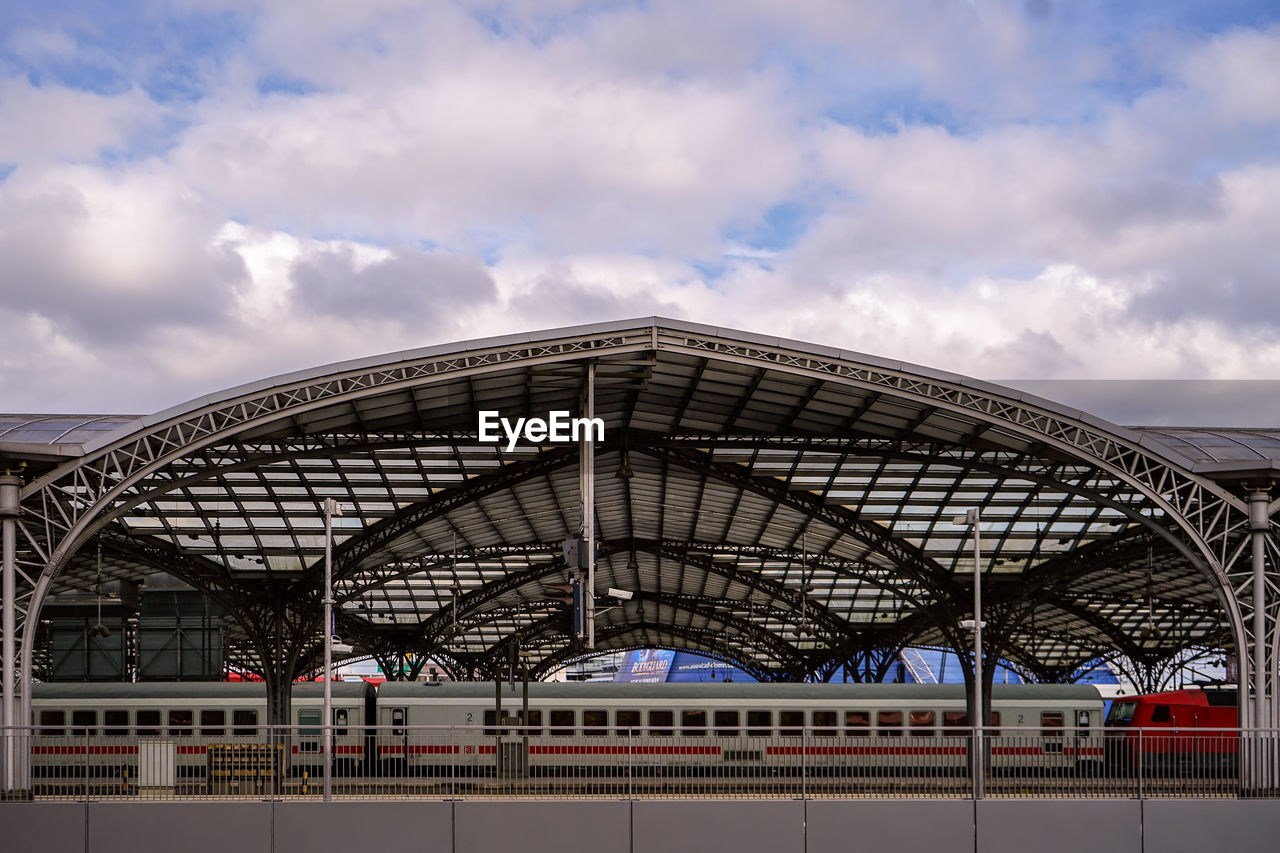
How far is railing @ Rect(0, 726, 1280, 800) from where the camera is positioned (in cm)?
2450

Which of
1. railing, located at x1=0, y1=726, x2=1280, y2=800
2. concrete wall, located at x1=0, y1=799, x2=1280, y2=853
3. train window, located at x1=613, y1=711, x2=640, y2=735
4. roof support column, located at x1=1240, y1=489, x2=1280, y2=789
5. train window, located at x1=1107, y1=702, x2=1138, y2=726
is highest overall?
roof support column, located at x1=1240, y1=489, x2=1280, y2=789

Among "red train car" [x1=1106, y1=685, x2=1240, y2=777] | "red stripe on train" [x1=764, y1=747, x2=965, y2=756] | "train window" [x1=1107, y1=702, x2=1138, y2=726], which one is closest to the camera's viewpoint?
"red train car" [x1=1106, y1=685, x2=1240, y2=777]

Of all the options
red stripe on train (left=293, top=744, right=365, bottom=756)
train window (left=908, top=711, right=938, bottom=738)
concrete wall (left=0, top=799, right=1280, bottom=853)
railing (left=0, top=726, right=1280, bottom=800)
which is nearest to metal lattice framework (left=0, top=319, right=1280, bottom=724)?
railing (left=0, top=726, right=1280, bottom=800)

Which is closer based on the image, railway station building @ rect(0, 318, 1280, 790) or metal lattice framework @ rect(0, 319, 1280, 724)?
railway station building @ rect(0, 318, 1280, 790)

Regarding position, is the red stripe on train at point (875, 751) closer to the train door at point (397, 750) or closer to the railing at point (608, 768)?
the railing at point (608, 768)

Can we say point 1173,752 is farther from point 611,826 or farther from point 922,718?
point 922,718

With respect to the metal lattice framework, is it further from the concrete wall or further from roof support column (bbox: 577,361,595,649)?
the concrete wall

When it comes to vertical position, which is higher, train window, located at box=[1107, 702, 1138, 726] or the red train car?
the red train car

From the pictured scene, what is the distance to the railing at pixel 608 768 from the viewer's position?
80.4 ft

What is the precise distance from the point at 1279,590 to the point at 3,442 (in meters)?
30.0

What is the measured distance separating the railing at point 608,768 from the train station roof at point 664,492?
24.4 feet

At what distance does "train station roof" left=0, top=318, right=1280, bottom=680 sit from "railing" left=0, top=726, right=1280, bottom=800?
743 cm

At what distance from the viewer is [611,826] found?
79.4ft

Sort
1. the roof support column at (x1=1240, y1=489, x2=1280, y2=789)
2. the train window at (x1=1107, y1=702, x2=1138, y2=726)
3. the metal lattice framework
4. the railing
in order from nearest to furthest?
the railing → the roof support column at (x1=1240, y1=489, x2=1280, y2=789) → the metal lattice framework → the train window at (x1=1107, y1=702, x2=1138, y2=726)
